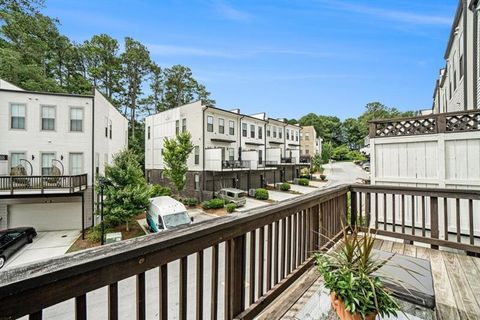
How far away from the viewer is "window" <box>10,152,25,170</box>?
426 inches

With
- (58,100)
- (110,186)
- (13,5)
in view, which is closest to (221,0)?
(110,186)

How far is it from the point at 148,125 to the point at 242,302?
906 inches

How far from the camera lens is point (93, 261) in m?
0.85

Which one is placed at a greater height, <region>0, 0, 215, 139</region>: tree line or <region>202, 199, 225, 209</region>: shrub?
<region>0, 0, 215, 139</region>: tree line

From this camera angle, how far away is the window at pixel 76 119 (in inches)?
463

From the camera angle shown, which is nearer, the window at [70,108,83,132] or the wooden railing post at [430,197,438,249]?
the wooden railing post at [430,197,438,249]

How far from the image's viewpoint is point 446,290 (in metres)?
2.25

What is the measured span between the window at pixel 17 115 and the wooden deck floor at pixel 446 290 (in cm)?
1441

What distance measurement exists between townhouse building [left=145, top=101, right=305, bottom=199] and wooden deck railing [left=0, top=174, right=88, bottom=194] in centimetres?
822

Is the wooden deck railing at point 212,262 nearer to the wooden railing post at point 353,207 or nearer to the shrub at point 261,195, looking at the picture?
the wooden railing post at point 353,207

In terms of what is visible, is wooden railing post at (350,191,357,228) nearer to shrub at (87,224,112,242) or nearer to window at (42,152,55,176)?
shrub at (87,224,112,242)

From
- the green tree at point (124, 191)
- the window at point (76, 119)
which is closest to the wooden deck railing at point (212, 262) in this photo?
the green tree at point (124, 191)

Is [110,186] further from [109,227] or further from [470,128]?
[470,128]

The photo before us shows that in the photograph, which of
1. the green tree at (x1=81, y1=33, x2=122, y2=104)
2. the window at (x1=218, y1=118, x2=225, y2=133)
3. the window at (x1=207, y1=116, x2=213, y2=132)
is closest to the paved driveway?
the window at (x1=207, y1=116, x2=213, y2=132)
